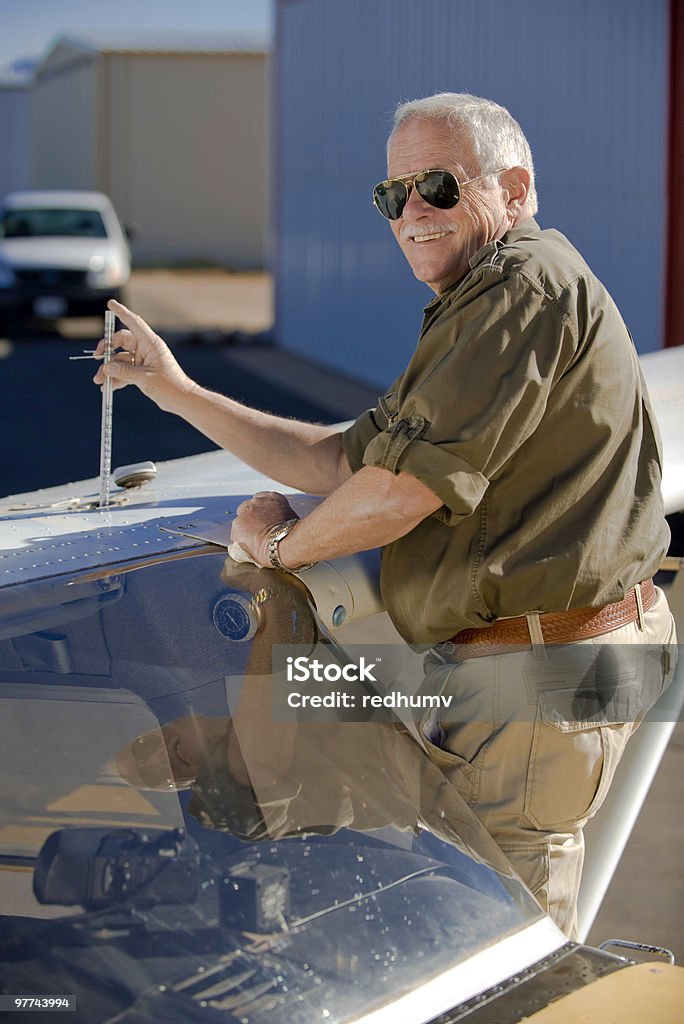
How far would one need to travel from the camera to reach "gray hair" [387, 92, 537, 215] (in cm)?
195

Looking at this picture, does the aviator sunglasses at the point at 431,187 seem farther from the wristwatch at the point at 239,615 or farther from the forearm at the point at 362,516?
the wristwatch at the point at 239,615

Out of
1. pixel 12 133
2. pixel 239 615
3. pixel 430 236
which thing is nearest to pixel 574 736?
pixel 239 615

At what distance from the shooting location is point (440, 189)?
1968 mm

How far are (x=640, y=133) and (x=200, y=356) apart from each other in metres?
6.89

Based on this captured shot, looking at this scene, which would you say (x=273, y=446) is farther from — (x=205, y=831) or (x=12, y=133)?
(x=12, y=133)

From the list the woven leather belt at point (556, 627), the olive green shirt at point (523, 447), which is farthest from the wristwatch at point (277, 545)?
the woven leather belt at point (556, 627)

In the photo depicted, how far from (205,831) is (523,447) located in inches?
27.6

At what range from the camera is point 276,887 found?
1.59m

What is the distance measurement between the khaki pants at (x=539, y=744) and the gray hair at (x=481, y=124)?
2.40 feet

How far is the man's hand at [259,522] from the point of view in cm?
208

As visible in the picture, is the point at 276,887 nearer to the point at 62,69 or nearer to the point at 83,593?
the point at 83,593

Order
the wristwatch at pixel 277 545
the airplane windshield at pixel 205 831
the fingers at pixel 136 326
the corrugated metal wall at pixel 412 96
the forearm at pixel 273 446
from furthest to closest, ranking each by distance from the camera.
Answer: the corrugated metal wall at pixel 412 96 → the forearm at pixel 273 446 → the fingers at pixel 136 326 → the wristwatch at pixel 277 545 → the airplane windshield at pixel 205 831

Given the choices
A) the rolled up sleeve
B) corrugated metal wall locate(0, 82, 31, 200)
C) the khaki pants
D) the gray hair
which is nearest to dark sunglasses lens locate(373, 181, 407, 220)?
the gray hair

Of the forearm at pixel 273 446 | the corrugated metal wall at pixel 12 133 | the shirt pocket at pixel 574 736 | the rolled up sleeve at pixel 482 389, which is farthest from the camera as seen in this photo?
the corrugated metal wall at pixel 12 133
